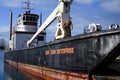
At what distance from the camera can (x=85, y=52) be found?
37.7 ft

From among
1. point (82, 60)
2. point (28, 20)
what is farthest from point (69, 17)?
point (28, 20)

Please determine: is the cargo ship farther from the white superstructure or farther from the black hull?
the white superstructure

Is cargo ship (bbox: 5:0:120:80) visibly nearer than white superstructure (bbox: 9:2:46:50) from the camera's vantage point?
Yes

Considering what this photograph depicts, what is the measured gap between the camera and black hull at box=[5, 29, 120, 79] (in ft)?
31.9

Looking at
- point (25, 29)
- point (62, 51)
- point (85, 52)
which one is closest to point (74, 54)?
point (85, 52)

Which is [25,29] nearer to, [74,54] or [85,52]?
[74,54]

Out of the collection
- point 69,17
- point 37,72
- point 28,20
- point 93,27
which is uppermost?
point 28,20

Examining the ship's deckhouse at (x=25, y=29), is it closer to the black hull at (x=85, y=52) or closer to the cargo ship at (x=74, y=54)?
the cargo ship at (x=74, y=54)

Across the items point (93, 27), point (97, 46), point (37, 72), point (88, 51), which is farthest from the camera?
point (37, 72)

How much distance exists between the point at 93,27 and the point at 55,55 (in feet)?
11.2

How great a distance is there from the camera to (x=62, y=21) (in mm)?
16484

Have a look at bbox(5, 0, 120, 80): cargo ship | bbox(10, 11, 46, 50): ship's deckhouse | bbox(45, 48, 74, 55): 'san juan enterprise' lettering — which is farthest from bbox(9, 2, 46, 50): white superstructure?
bbox(45, 48, 74, 55): 'san juan enterprise' lettering

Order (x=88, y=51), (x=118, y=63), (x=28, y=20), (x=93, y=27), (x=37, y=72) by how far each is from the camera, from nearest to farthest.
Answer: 1. (x=118, y=63)
2. (x=88, y=51)
3. (x=93, y=27)
4. (x=37, y=72)
5. (x=28, y=20)

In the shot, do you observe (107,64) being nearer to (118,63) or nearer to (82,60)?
(118,63)
